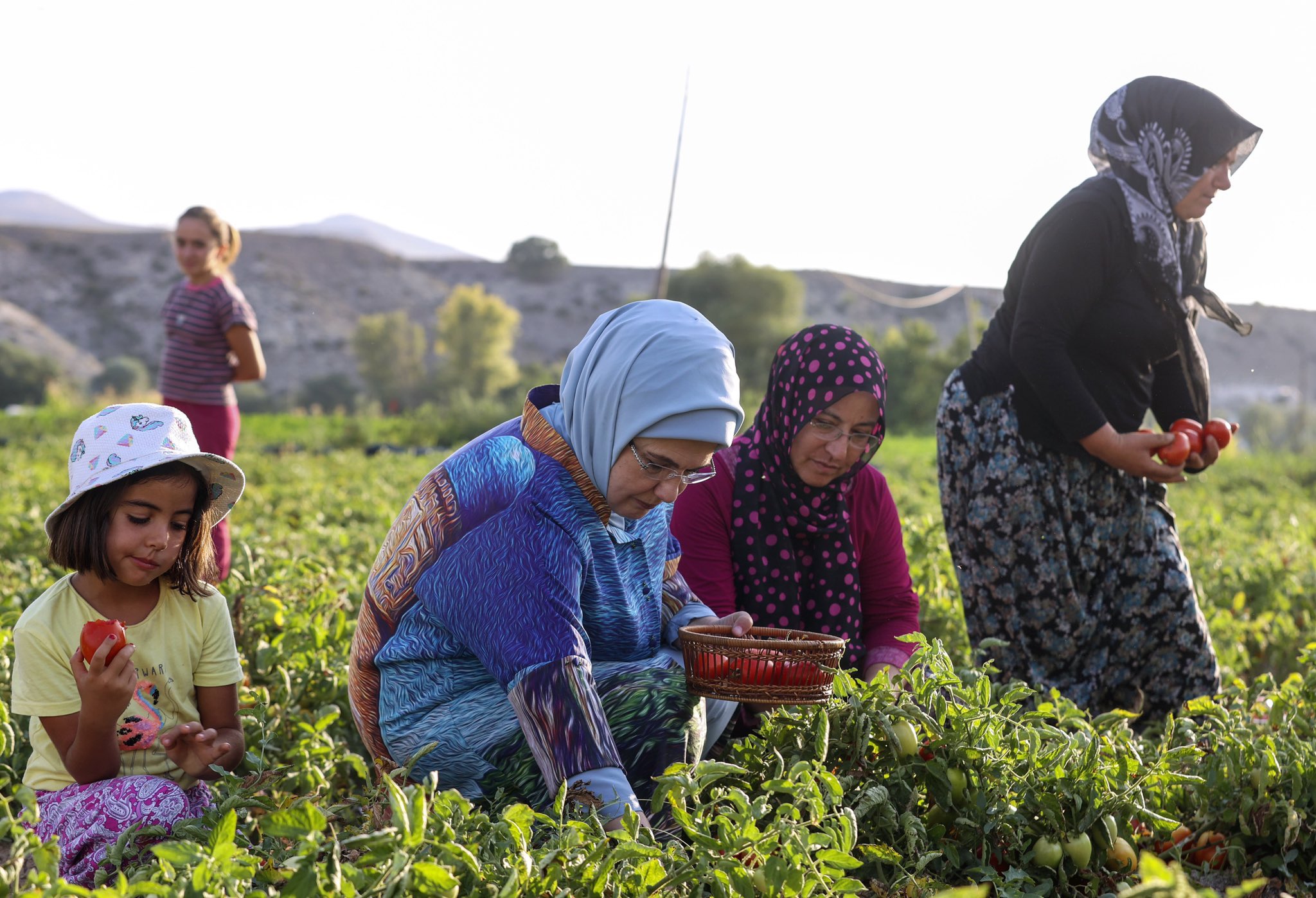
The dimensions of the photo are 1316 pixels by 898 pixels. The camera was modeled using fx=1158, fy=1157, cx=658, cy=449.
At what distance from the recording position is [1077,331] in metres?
2.84

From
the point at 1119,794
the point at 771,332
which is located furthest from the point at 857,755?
the point at 771,332

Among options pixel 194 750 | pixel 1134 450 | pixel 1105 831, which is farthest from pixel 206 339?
pixel 1105 831

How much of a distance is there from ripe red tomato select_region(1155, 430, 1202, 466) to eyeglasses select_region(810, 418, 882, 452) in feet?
2.57

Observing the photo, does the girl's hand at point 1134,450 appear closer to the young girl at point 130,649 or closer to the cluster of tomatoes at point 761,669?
the cluster of tomatoes at point 761,669

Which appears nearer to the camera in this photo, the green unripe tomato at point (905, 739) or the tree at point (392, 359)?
the green unripe tomato at point (905, 739)

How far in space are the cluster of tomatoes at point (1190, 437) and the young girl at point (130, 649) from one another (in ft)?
6.75

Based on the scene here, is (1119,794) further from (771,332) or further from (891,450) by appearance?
(771,332)

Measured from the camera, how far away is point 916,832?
177cm

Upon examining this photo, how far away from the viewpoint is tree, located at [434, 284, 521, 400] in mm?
41406

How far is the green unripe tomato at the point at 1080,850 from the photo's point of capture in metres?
1.78

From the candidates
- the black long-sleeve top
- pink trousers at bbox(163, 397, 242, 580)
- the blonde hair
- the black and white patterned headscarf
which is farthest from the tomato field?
the blonde hair

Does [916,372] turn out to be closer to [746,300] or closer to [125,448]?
[746,300]

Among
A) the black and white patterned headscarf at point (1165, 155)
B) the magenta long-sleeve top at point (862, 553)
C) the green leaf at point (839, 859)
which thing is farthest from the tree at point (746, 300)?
the green leaf at point (839, 859)

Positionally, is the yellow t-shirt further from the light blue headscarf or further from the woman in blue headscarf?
the light blue headscarf
